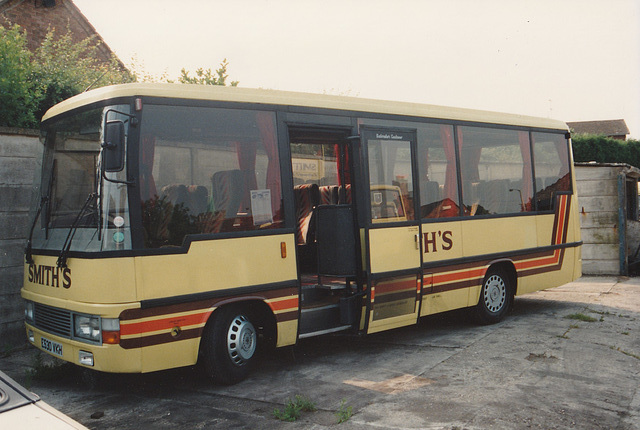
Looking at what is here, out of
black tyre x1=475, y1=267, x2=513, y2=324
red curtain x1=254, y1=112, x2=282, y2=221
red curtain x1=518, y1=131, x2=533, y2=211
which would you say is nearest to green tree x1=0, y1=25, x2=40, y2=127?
red curtain x1=254, y1=112, x2=282, y2=221

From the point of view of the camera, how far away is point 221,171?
5.99 meters

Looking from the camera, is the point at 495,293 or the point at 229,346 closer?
the point at 229,346

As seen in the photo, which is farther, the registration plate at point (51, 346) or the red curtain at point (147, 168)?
the registration plate at point (51, 346)

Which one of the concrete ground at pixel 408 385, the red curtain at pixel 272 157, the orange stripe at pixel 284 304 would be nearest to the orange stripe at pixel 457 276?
the concrete ground at pixel 408 385

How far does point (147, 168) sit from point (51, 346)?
6.63 ft

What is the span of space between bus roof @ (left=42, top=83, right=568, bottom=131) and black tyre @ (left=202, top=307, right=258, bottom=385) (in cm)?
212

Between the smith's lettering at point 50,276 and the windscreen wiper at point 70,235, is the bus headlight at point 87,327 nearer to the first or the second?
the smith's lettering at point 50,276

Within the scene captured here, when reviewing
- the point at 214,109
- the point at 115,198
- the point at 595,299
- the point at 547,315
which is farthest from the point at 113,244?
the point at 595,299

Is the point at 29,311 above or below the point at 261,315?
above

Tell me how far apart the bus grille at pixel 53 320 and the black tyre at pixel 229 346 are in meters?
1.26

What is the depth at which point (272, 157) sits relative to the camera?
640cm

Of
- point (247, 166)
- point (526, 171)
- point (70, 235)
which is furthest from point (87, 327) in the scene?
point (526, 171)

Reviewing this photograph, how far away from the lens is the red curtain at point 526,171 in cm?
949

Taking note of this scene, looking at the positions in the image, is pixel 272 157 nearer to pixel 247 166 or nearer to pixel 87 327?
pixel 247 166
